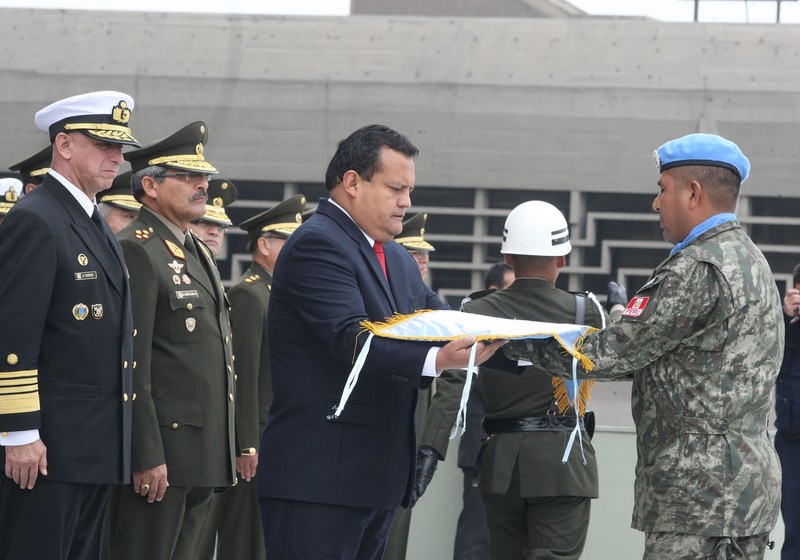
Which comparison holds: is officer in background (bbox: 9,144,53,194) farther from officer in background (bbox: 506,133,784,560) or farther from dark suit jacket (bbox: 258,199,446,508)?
officer in background (bbox: 506,133,784,560)

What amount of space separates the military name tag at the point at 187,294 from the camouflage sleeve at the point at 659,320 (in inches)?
59.0

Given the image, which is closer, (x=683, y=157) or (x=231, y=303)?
(x=683, y=157)

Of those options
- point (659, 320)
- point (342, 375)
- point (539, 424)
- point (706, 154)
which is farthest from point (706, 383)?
point (539, 424)

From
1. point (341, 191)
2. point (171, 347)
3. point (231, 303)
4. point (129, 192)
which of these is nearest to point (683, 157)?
point (341, 191)

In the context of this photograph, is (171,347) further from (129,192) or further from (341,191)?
(129,192)

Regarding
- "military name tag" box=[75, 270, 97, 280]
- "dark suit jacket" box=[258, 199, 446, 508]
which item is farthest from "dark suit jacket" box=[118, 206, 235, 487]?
"dark suit jacket" box=[258, 199, 446, 508]

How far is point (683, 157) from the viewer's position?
3.32 m

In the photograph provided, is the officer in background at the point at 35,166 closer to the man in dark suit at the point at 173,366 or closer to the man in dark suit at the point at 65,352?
the man in dark suit at the point at 173,366

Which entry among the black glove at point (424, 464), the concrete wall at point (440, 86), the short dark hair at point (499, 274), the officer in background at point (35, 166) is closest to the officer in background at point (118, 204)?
the officer in background at point (35, 166)

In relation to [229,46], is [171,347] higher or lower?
lower

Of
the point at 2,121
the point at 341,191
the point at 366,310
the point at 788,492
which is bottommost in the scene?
the point at 788,492

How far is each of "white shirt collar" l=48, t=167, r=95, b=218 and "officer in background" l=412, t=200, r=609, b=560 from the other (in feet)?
4.67

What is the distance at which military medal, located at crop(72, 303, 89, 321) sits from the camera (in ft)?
11.3

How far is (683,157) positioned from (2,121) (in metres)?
7.59
